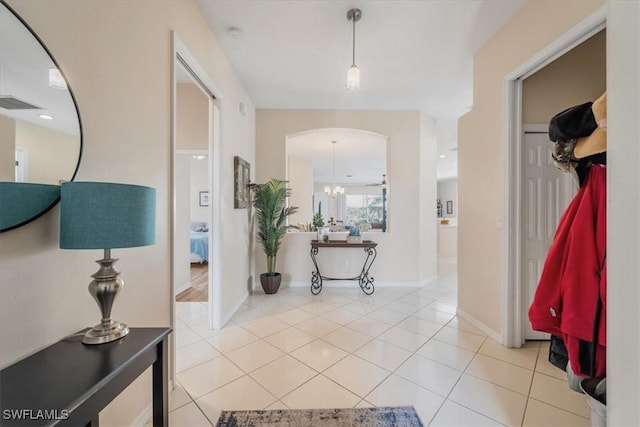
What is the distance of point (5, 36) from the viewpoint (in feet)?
2.83

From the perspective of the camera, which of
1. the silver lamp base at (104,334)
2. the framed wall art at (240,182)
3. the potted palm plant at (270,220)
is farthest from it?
the potted palm plant at (270,220)

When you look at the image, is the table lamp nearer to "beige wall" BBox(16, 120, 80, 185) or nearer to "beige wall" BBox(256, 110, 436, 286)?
"beige wall" BBox(16, 120, 80, 185)

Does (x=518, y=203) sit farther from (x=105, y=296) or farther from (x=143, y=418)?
(x=143, y=418)

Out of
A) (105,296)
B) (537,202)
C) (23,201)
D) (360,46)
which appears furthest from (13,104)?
(537,202)

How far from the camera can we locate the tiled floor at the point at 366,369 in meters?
1.71

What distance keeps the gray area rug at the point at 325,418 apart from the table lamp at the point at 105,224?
93 cm

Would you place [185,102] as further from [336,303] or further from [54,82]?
[336,303]

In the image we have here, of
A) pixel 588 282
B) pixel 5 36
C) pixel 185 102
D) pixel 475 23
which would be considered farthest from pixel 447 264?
pixel 5 36

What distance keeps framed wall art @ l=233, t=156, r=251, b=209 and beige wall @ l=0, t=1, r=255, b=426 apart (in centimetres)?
129

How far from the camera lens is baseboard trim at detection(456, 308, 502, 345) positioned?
8.38 ft

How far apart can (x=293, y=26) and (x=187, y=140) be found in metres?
2.22

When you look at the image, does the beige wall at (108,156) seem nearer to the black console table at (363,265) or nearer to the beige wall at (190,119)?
the beige wall at (190,119)

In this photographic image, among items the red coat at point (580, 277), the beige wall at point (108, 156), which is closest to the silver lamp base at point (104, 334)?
the beige wall at point (108, 156)

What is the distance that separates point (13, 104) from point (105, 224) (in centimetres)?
47
